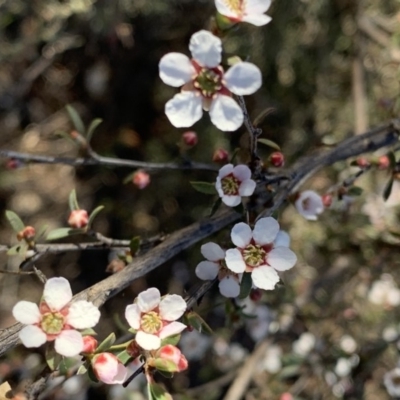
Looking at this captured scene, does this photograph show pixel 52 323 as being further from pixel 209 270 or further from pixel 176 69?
pixel 176 69

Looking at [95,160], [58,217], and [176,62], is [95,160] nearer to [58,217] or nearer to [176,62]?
[176,62]

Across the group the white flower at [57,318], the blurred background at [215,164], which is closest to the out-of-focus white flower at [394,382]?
the blurred background at [215,164]

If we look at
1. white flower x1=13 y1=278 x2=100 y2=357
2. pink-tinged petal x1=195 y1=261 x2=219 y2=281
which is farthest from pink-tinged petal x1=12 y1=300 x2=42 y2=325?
pink-tinged petal x1=195 y1=261 x2=219 y2=281

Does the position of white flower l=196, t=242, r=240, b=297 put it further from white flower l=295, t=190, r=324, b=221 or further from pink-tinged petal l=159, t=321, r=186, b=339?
white flower l=295, t=190, r=324, b=221

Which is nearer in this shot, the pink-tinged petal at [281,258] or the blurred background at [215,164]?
the pink-tinged petal at [281,258]

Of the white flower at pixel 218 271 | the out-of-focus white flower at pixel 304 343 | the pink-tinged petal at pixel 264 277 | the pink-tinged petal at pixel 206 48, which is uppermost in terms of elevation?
the pink-tinged petal at pixel 206 48

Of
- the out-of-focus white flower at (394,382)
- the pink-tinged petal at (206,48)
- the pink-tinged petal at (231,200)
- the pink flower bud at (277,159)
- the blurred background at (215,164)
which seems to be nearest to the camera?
the pink-tinged petal at (206,48)

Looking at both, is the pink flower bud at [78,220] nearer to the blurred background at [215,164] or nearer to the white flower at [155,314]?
the white flower at [155,314]
